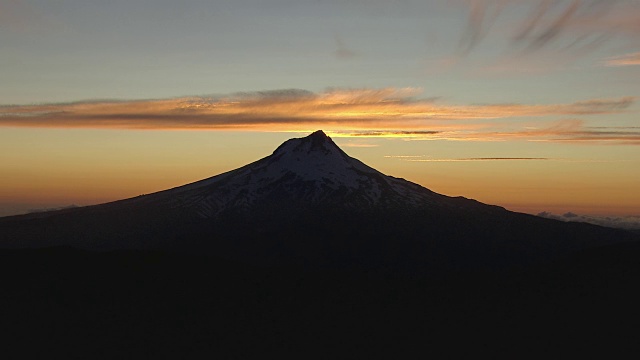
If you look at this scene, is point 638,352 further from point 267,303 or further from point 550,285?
point 267,303

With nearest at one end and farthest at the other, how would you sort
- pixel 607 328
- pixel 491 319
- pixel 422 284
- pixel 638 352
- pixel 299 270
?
pixel 638 352 < pixel 607 328 < pixel 491 319 < pixel 422 284 < pixel 299 270

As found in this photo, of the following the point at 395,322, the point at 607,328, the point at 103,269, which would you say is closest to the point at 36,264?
the point at 103,269

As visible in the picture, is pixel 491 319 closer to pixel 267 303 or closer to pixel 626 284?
pixel 626 284

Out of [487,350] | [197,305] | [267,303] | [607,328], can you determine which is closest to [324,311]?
[267,303]

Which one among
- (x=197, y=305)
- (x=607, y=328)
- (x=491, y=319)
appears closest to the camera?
(x=607, y=328)

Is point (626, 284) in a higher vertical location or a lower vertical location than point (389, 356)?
higher

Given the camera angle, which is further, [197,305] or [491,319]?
[197,305]
